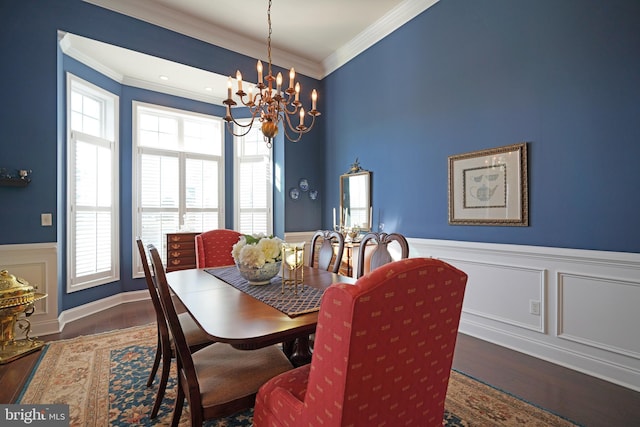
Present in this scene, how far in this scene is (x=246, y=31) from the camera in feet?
13.5

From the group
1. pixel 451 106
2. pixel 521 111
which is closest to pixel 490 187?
pixel 521 111

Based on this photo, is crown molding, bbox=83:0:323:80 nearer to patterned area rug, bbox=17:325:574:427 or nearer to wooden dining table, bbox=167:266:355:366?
wooden dining table, bbox=167:266:355:366

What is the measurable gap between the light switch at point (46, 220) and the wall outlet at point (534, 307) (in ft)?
14.9

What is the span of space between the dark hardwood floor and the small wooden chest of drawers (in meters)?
1.48

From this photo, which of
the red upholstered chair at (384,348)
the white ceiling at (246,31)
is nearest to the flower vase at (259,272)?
the red upholstered chair at (384,348)

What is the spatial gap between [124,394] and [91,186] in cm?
291

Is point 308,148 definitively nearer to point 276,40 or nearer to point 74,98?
point 276,40

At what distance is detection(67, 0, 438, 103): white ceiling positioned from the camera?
3.55 meters

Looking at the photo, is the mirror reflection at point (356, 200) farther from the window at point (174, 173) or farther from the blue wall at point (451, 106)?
the window at point (174, 173)

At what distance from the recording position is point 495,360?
8.20 ft

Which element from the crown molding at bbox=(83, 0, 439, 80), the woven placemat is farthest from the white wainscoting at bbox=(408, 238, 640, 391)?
the crown molding at bbox=(83, 0, 439, 80)

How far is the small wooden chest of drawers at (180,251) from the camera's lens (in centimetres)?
425

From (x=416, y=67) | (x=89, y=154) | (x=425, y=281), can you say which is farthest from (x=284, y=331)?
(x=89, y=154)

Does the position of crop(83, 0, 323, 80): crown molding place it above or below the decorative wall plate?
above
